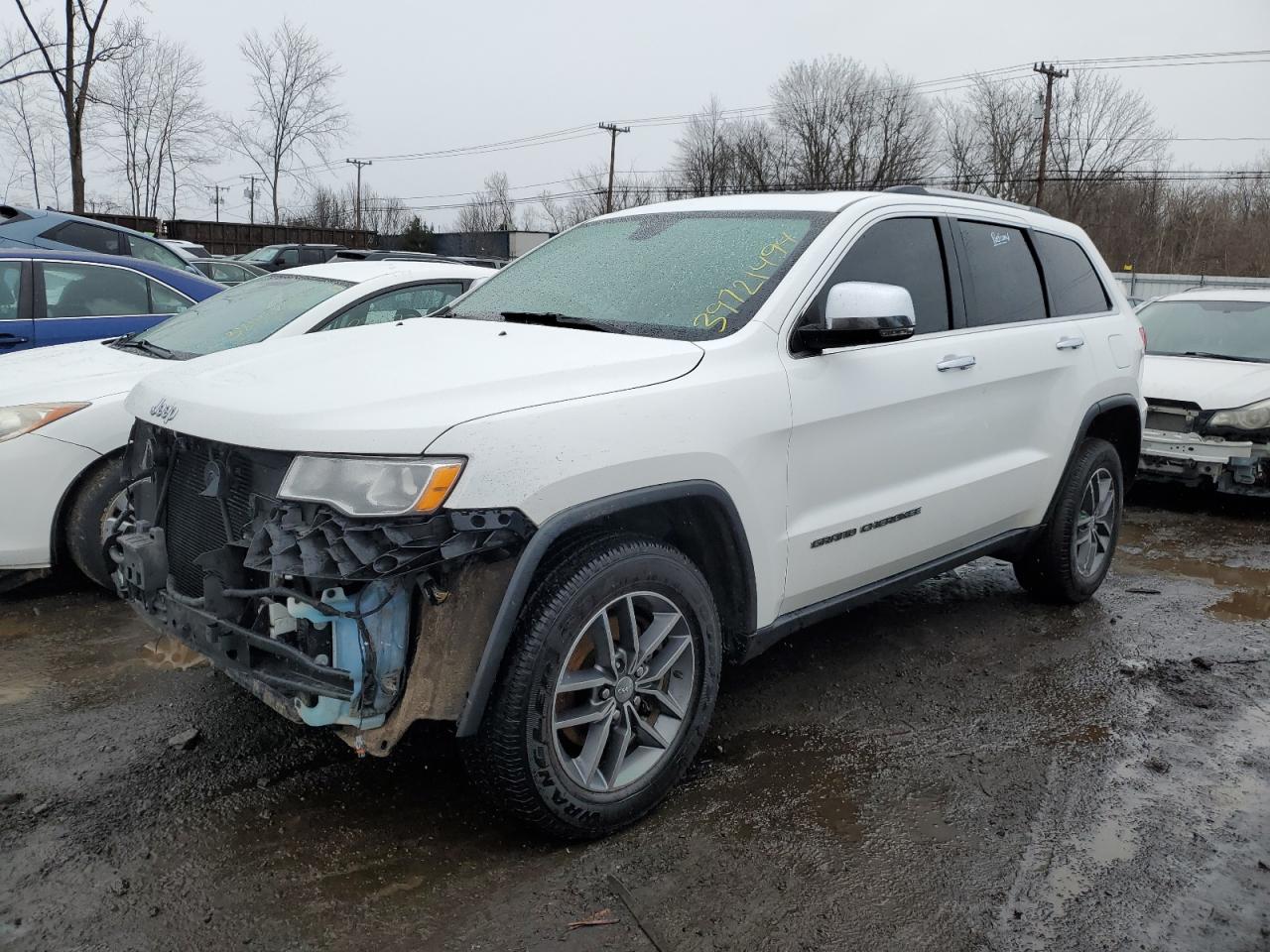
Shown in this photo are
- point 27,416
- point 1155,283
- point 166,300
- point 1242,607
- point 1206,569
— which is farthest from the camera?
point 1155,283

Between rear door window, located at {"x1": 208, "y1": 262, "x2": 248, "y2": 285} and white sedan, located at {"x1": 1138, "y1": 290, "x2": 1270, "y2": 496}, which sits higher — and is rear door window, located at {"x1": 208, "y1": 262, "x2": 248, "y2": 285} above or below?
above

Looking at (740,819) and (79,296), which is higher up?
(79,296)

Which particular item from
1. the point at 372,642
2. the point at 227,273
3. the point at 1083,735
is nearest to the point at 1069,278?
the point at 1083,735

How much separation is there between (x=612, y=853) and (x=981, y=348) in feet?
7.98

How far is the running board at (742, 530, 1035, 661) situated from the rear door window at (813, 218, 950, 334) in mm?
932

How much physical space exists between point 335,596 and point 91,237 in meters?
11.0

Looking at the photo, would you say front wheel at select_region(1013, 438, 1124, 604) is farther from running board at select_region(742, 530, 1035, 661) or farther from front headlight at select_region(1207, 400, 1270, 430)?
front headlight at select_region(1207, 400, 1270, 430)

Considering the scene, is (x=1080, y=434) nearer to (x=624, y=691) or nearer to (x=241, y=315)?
(x=624, y=691)

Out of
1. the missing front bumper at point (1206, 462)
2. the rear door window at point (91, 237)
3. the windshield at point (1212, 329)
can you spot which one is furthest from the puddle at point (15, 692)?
the rear door window at point (91, 237)

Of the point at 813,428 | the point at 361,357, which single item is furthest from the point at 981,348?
the point at 361,357

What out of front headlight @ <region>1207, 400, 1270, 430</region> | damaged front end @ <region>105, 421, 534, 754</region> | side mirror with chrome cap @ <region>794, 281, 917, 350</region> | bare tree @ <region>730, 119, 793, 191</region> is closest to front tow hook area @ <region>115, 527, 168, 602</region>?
damaged front end @ <region>105, 421, 534, 754</region>

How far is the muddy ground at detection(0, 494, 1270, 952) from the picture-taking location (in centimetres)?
260

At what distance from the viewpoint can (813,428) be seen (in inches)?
130

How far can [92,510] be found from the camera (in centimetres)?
462
